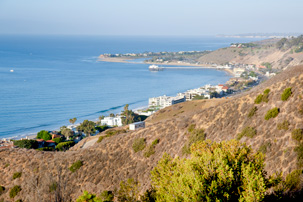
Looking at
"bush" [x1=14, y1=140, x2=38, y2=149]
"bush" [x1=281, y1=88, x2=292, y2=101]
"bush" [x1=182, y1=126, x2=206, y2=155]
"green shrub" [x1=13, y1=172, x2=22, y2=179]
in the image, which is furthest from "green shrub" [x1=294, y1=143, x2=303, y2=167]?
"bush" [x1=14, y1=140, x2=38, y2=149]

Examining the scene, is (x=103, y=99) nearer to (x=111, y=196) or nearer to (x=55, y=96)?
(x=55, y=96)

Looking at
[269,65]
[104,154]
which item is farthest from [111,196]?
[269,65]

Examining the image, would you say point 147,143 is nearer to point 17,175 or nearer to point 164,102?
point 17,175

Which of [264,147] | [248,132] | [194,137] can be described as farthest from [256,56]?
[264,147]

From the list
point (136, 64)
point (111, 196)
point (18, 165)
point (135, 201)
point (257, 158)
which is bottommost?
point (136, 64)

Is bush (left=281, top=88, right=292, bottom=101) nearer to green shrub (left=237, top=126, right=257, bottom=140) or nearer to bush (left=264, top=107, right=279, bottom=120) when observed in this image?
bush (left=264, top=107, right=279, bottom=120)

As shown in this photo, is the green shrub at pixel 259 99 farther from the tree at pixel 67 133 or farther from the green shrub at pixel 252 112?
the tree at pixel 67 133
